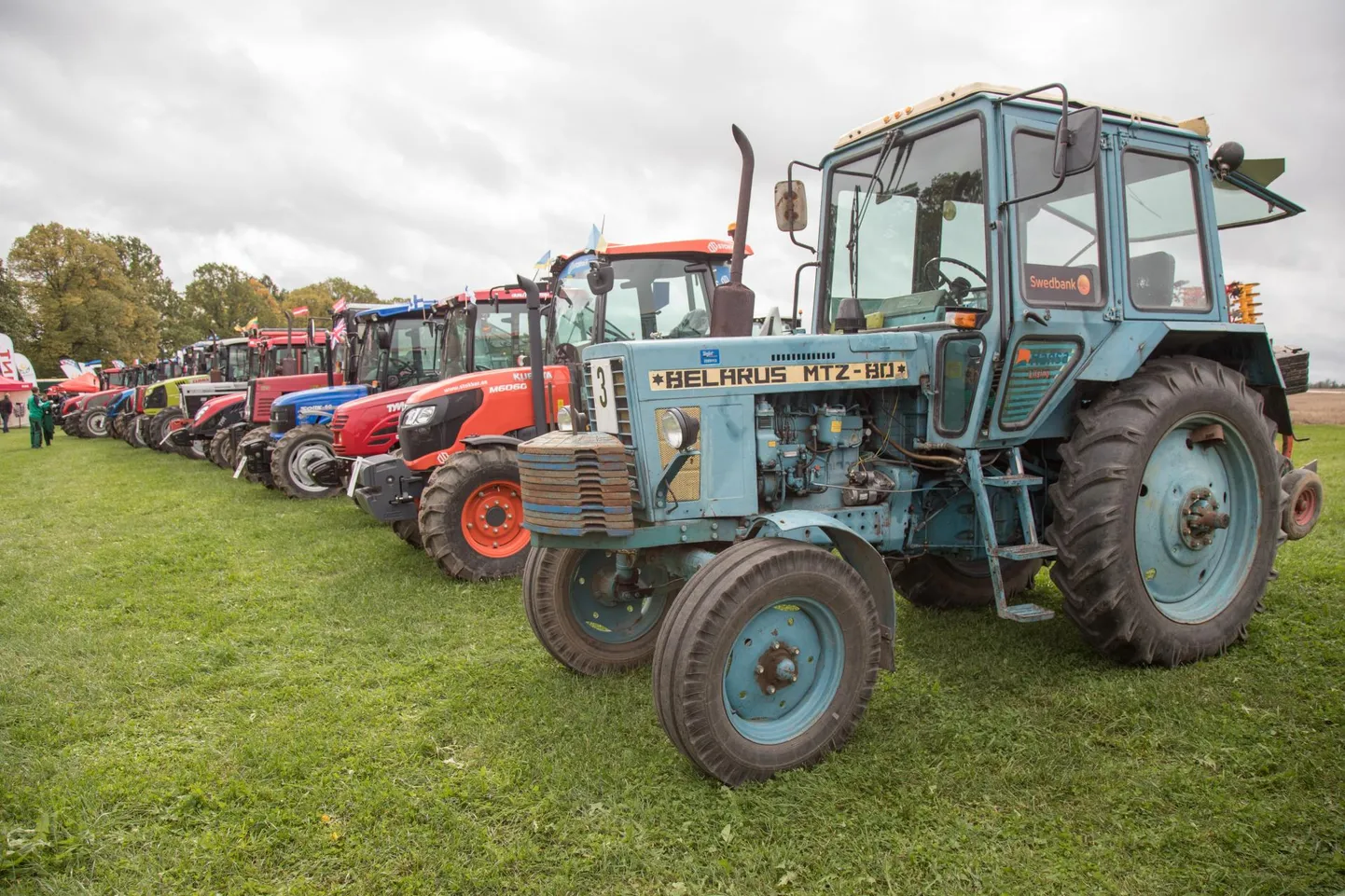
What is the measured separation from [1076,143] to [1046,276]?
2.29ft

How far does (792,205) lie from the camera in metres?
4.46

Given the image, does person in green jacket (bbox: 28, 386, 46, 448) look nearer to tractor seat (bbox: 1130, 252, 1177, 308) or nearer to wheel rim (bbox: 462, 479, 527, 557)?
wheel rim (bbox: 462, 479, 527, 557)

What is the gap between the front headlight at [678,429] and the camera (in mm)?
3584

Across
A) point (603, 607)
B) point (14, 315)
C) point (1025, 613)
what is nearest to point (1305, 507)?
point (1025, 613)

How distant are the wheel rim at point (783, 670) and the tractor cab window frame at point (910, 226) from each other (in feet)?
5.30

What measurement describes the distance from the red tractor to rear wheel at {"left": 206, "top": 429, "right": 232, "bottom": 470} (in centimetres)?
860

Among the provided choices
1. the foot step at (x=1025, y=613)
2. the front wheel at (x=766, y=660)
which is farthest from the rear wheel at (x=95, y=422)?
the foot step at (x=1025, y=613)

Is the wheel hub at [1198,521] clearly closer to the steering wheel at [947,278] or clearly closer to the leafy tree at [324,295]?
the steering wheel at [947,278]

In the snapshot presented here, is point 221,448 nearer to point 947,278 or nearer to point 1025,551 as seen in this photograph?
point 947,278

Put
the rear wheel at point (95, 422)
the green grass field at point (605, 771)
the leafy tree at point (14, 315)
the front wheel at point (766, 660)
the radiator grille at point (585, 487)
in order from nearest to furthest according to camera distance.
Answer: the green grass field at point (605, 771)
the front wheel at point (766, 660)
the radiator grille at point (585, 487)
the rear wheel at point (95, 422)
the leafy tree at point (14, 315)

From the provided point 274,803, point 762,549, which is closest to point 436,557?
point 274,803

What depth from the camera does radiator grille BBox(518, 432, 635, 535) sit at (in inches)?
139

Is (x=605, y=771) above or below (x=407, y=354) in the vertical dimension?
below

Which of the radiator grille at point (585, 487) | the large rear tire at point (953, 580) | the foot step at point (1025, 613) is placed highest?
the radiator grille at point (585, 487)
